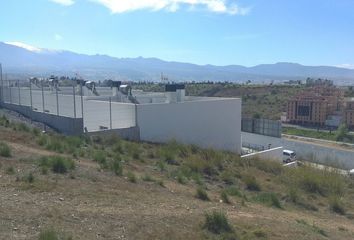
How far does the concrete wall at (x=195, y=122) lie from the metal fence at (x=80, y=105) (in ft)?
3.93

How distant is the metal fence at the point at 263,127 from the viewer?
4522 cm

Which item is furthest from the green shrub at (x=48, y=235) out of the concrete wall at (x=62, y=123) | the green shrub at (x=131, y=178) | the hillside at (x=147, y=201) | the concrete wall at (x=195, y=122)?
the concrete wall at (x=195, y=122)

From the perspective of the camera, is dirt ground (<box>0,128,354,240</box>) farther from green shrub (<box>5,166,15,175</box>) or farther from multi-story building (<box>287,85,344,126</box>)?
multi-story building (<box>287,85,344,126</box>)

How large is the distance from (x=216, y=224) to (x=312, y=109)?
88398 mm

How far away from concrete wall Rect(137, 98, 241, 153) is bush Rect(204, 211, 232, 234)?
20.5m

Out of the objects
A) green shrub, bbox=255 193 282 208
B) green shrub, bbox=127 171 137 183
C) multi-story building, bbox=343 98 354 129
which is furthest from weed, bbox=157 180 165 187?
multi-story building, bbox=343 98 354 129

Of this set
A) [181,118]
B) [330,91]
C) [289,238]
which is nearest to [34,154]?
[289,238]

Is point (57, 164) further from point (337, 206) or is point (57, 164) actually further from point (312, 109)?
point (312, 109)

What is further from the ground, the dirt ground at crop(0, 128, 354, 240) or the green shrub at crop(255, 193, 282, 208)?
the dirt ground at crop(0, 128, 354, 240)

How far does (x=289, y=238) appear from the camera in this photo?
9.12 metres

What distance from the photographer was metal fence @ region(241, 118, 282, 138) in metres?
45.2

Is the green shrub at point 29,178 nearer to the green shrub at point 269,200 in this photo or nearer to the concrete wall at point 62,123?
the green shrub at point 269,200

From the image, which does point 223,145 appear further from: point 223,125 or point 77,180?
point 77,180

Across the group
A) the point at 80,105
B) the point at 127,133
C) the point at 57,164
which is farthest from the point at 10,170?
the point at 80,105
